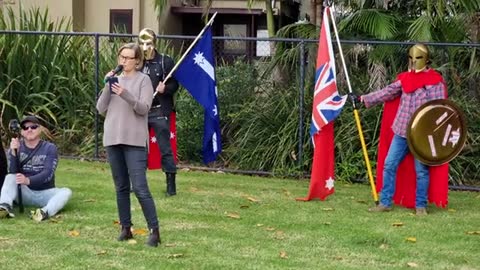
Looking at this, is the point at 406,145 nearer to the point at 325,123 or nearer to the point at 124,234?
the point at 325,123

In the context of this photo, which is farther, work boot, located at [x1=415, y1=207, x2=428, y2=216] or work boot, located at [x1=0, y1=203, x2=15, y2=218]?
work boot, located at [x1=415, y1=207, x2=428, y2=216]

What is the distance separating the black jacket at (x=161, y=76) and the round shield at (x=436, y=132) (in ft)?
8.43

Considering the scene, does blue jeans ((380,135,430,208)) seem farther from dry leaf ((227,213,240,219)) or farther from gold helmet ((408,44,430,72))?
dry leaf ((227,213,240,219))

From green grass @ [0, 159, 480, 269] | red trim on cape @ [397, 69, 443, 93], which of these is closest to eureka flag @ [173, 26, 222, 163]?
green grass @ [0, 159, 480, 269]

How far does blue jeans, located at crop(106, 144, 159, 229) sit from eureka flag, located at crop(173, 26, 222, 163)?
3178mm

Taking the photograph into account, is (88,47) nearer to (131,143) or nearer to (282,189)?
(282,189)

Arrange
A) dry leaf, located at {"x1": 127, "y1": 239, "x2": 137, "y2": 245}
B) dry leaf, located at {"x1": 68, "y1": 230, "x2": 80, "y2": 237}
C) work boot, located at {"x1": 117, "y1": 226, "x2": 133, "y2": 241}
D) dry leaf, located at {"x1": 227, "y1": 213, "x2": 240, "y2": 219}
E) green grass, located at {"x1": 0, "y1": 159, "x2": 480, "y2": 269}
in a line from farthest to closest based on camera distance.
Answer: dry leaf, located at {"x1": 227, "y1": 213, "x2": 240, "y2": 219} < dry leaf, located at {"x1": 68, "y1": 230, "x2": 80, "y2": 237} < work boot, located at {"x1": 117, "y1": 226, "x2": 133, "y2": 241} < dry leaf, located at {"x1": 127, "y1": 239, "x2": 137, "y2": 245} < green grass, located at {"x1": 0, "y1": 159, "x2": 480, "y2": 269}

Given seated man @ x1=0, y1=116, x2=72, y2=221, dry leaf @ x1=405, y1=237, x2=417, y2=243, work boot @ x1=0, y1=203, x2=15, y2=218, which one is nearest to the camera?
dry leaf @ x1=405, y1=237, x2=417, y2=243

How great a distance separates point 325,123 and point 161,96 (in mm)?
1833

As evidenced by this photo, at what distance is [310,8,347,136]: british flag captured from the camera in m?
9.05

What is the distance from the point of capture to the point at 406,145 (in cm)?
841

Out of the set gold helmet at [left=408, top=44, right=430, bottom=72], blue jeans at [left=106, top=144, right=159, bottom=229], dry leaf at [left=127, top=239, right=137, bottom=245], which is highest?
gold helmet at [left=408, top=44, right=430, bottom=72]

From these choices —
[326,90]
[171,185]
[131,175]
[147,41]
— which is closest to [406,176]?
[326,90]

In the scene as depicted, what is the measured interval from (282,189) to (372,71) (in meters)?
2.51
